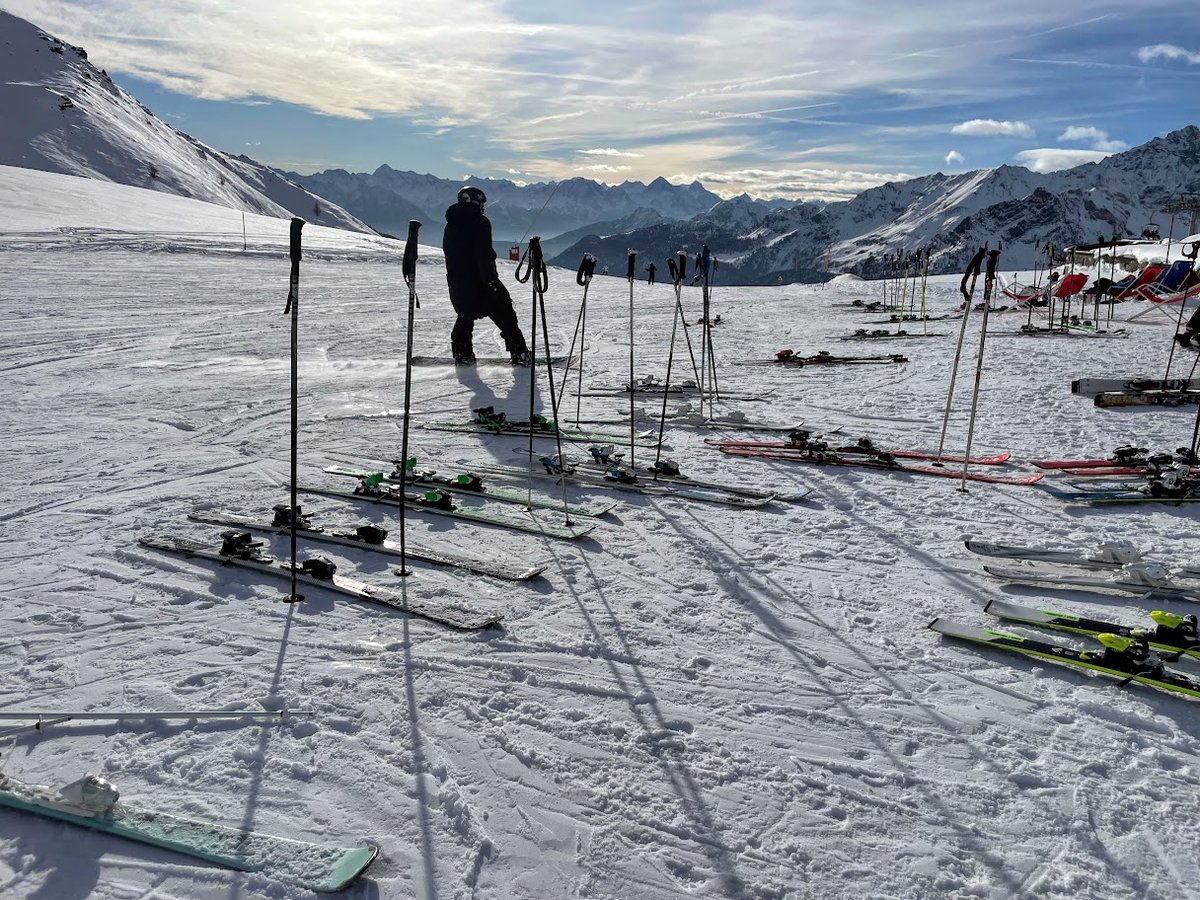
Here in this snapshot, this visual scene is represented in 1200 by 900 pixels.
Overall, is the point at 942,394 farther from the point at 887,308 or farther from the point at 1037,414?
the point at 887,308

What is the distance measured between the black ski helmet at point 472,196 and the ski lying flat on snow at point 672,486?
8011 millimetres

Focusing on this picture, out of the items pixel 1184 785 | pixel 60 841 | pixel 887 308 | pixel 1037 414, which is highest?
pixel 887 308

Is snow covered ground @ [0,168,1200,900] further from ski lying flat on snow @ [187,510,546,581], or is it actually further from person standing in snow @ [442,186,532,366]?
person standing in snow @ [442,186,532,366]

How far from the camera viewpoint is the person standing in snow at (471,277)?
48.3ft

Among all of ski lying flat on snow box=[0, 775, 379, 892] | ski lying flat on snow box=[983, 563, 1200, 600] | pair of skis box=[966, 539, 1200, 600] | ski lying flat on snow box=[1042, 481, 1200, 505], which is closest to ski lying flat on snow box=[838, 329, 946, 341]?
ski lying flat on snow box=[1042, 481, 1200, 505]

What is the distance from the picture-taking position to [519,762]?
11.1 feet

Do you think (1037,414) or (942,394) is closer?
(1037,414)

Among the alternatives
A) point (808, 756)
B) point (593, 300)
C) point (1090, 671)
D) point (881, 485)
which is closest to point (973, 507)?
point (881, 485)

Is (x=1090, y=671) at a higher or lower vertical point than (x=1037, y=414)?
lower

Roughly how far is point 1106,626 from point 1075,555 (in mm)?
1220

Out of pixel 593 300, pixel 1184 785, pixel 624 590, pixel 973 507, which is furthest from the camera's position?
pixel 593 300

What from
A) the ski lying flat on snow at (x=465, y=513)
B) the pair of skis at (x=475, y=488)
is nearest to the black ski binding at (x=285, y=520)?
the ski lying flat on snow at (x=465, y=513)

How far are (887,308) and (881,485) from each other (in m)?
24.6

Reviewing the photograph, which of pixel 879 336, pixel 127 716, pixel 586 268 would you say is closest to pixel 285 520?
pixel 127 716
